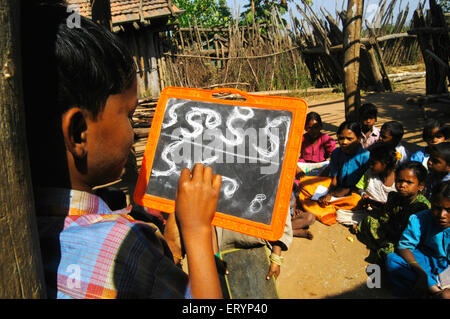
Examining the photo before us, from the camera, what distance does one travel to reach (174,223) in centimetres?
206

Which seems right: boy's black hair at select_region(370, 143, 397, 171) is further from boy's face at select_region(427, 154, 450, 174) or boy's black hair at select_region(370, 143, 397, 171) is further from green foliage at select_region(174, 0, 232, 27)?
green foliage at select_region(174, 0, 232, 27)

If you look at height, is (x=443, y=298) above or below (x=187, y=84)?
below

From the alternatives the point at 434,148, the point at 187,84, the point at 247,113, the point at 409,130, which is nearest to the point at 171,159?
the point at 247,113

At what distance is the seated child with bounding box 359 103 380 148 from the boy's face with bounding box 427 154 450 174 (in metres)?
1.30

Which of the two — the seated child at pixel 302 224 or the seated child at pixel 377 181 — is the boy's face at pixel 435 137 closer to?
the seated child at pixel 377 181

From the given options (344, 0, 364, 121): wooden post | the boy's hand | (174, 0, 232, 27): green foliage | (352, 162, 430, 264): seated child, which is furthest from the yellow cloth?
(174, 0, 232, 27): green foliage

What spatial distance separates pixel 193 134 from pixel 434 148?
2.65 metres

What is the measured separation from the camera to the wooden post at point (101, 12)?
3288 millimetres

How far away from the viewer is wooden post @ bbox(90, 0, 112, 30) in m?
3.29

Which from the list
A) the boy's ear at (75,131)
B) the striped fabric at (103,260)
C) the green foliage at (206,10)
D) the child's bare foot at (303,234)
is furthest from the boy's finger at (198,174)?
the green foliage at (206,10)

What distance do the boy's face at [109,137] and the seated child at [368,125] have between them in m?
4.09

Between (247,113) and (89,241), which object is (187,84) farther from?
(89,241)

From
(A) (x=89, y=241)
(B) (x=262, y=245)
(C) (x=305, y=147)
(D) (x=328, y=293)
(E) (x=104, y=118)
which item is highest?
(E) (x=104, y=118)

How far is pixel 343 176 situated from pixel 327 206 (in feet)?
1.39
